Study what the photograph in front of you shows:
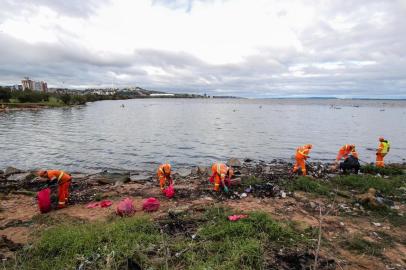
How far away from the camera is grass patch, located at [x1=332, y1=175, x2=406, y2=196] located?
10.9 meters

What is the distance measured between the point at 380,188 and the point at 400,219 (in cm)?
311

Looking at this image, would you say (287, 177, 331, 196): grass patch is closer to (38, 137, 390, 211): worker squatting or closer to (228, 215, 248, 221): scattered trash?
(38, 137, 390, 211): worker squatting

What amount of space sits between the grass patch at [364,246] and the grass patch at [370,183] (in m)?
4.74

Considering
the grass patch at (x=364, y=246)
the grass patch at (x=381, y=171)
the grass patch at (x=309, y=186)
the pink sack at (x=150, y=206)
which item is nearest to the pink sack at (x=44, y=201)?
the pink sack at (x=150, y=206)

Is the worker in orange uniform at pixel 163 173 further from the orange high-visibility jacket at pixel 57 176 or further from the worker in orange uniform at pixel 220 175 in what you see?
the orange high-visibility jacket at pixel 57 176

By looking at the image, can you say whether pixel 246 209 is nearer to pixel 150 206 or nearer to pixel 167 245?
pixel 150 206

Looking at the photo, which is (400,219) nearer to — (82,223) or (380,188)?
(380,188)

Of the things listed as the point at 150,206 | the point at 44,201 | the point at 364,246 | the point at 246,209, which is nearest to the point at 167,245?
the point at 150,206

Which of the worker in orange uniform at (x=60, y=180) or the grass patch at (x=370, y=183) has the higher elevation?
the worker in orange uniform at (x=60, y=180)

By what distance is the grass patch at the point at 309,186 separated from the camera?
10.5m

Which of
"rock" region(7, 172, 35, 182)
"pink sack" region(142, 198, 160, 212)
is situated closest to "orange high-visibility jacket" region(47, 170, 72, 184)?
"pink sack" region(142, 198, 160, 212)

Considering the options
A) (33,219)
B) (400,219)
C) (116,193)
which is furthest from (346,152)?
(33,219)

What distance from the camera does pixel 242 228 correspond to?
662cm

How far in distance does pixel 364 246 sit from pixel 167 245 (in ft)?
15.3
